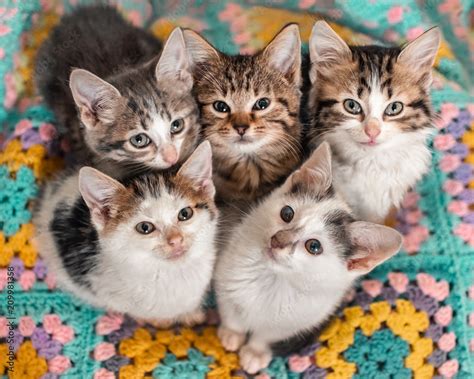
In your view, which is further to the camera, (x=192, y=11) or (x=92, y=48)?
(x=192, y=11)

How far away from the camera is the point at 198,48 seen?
5.17ft

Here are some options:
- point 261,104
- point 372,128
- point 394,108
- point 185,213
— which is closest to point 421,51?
point 394,108

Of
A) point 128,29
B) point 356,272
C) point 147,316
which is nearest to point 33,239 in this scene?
point 147,316

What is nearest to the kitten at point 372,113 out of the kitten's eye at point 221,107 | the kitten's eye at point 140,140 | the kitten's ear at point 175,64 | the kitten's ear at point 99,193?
the kitten's eye at point 221,107

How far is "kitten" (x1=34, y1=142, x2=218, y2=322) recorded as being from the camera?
4.36 ft

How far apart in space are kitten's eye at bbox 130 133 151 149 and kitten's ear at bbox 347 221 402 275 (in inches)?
23.2

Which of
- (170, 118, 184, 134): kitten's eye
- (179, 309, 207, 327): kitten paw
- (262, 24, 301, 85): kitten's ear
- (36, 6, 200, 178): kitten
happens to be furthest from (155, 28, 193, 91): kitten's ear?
(179, 309, 207, 327): kitten paw

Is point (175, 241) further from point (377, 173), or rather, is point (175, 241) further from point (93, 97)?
point (377, 173)

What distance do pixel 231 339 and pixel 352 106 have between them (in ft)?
2.56

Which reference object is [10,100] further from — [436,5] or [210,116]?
[436,5]

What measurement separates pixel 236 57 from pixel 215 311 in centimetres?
81

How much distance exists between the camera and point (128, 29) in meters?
1.88

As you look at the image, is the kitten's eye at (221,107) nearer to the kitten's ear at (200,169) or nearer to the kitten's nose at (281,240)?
the kitten's ear at (200,169)

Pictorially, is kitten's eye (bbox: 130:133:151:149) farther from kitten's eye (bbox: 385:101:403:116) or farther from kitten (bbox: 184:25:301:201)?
kitten's eye (bbox: 385:101:403:116)
